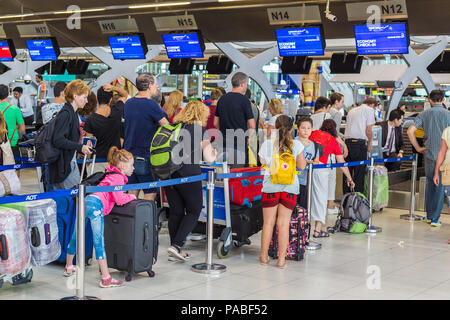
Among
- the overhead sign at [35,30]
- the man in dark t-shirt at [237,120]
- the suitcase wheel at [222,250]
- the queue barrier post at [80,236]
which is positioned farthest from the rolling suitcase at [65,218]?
the overhead sign at [35,30]

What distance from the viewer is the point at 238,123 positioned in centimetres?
700

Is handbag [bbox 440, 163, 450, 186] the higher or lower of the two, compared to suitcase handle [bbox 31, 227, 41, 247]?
higher

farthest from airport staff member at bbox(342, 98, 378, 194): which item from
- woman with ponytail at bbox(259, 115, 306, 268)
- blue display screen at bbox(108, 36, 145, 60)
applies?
blue display screen at bbox(108, 36, 145, 60)

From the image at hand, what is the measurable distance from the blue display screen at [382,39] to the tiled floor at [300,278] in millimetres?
4045

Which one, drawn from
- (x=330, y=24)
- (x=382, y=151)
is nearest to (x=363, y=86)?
(x=330, y=24)

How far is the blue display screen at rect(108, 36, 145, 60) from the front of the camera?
44.6 ft

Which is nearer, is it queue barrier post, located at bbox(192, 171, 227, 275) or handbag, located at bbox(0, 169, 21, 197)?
handbag, located at bbox(0, 169, 21, 197)

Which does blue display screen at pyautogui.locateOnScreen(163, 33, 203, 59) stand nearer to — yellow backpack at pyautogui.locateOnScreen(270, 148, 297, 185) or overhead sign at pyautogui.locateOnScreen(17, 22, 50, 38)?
overhead sign at pyautogui.locateOnScreen(17, 22, 50, 38)

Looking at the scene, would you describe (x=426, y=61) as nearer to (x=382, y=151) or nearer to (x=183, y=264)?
(x=382, y=151)

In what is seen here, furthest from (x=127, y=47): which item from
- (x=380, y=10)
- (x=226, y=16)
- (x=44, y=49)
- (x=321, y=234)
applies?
(x=321, y=234)

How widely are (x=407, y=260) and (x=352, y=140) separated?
3458 millimetres

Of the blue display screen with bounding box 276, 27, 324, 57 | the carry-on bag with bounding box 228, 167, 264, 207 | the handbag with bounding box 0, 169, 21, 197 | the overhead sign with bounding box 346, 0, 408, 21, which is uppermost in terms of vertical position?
the overhead sign with bounding box 346, 0, 408, 21

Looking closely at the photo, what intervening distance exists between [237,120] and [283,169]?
1.19 m

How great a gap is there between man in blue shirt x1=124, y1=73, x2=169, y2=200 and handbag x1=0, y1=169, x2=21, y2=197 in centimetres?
139
